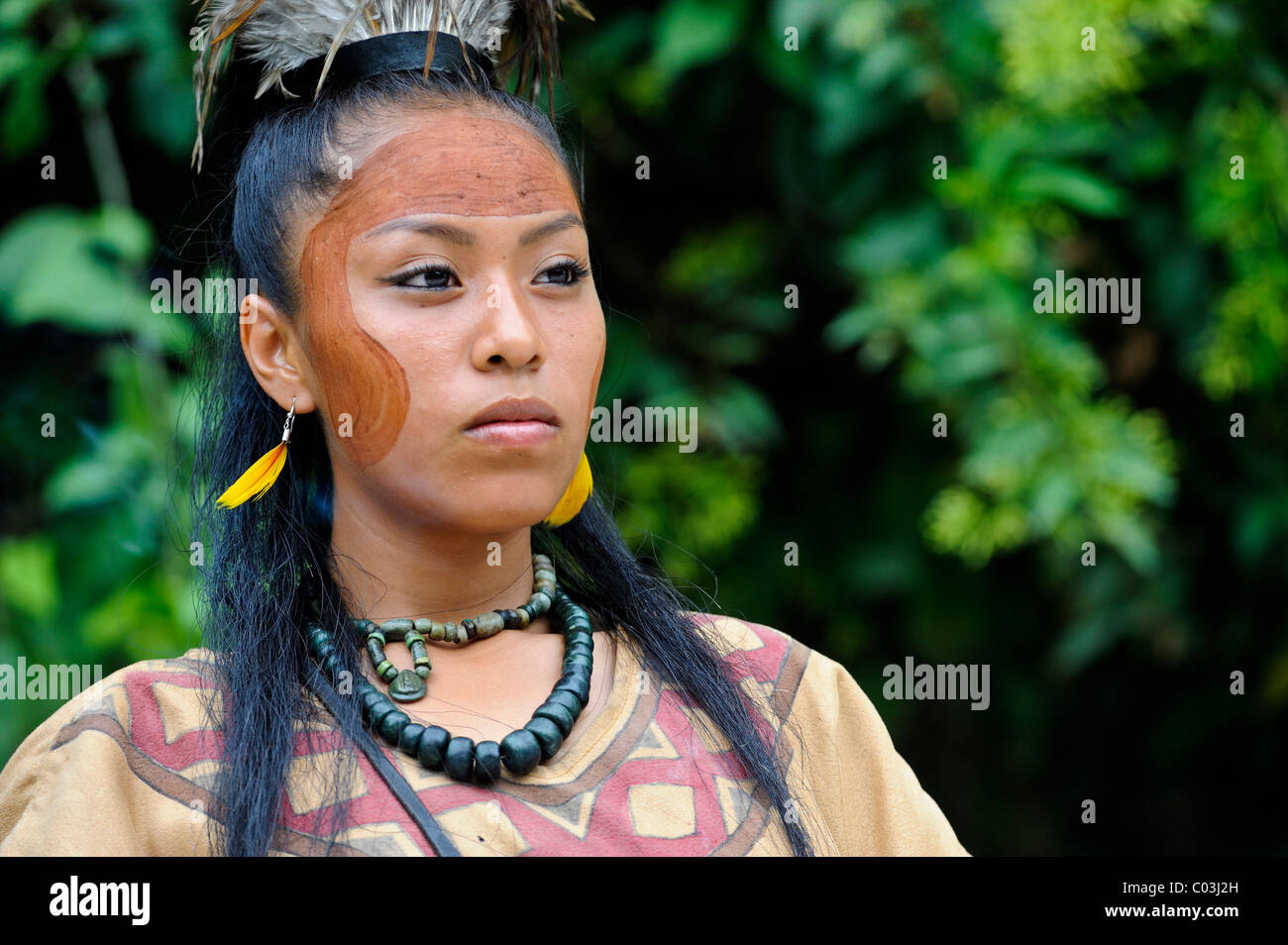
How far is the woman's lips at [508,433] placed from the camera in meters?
1.85

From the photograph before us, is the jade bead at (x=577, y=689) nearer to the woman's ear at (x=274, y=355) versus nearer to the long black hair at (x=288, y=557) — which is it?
the long black hair at (x=288, y=557)

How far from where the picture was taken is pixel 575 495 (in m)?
2.12

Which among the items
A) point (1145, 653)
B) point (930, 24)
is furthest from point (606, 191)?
point (1145, 653)

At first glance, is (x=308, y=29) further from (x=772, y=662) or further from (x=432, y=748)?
(x=772, y=662)

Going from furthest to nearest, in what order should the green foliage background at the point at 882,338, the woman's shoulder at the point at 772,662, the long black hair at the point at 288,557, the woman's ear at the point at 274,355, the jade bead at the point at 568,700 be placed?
the green foliage background at the point at 882,338 → the woman's shoulder at the point at 772,662 → the woman's ear at the point at 274,355 → the jade bead at the point at 568,700 → the long black hair at the point at 288,557

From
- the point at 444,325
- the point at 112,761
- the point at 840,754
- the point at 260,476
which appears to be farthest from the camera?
the point at 840,754

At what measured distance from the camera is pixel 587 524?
2240 mm

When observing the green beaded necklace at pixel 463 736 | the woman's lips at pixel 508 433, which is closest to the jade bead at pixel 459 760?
the green beaded necklace at pixel 463 736

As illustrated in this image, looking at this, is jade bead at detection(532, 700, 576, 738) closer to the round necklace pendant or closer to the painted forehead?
the round necklace pendant

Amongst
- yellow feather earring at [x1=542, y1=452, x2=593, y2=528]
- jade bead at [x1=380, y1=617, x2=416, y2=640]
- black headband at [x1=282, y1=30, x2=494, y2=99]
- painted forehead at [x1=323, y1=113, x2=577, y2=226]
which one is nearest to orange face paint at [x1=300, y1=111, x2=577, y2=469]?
painted forehead at [x1=323, y1=113, x2=577, y2=226]

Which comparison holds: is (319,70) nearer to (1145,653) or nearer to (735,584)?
(735,584)

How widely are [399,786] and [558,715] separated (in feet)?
0.75

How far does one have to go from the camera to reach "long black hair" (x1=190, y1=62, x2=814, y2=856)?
1.78m

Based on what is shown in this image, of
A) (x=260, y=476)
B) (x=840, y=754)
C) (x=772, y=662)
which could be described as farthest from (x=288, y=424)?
(x=840, y=754)
